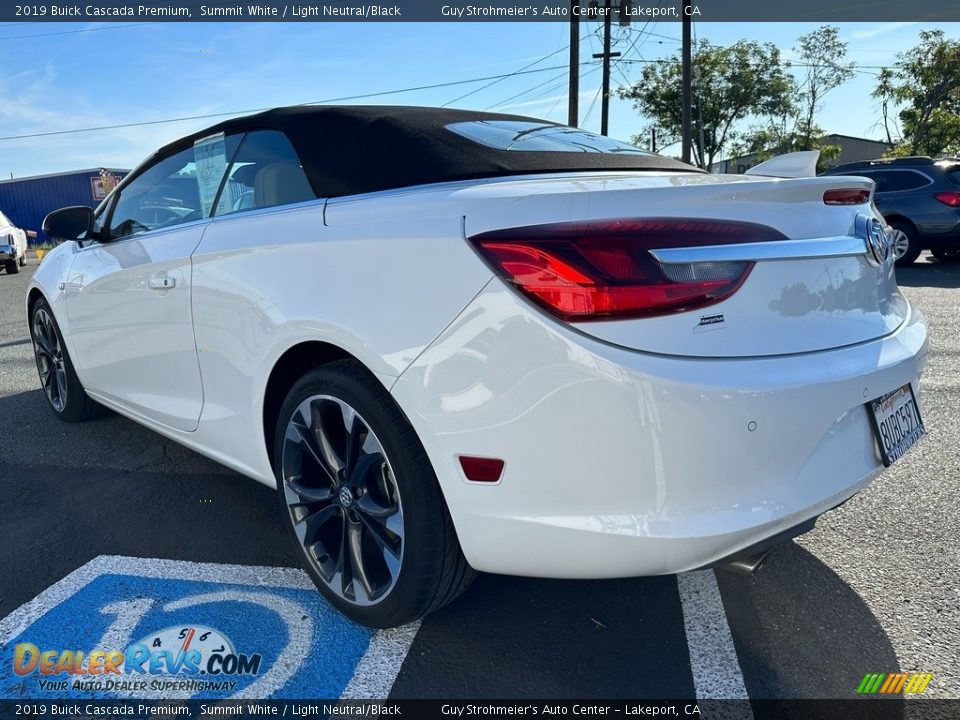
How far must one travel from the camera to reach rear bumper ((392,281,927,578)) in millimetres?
1625

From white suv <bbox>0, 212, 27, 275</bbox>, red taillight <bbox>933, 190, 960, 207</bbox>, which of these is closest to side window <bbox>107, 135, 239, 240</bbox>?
red taillight <bbox>933, 190, 960, 207</bbox>

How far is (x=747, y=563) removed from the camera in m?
1.84

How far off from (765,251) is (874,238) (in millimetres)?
544

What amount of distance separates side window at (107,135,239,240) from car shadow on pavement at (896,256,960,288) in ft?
29.3

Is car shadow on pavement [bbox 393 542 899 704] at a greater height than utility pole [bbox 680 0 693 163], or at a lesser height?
lesser

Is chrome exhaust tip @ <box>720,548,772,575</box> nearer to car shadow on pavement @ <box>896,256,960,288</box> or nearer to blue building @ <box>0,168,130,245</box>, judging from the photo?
car shadow on pavement @ <box>896,256,960,288</box>

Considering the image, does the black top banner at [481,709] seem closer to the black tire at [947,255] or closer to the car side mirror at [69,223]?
the car side mirror at [69,223]

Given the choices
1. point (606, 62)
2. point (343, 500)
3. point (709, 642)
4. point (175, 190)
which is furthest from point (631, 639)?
point (606, 62)

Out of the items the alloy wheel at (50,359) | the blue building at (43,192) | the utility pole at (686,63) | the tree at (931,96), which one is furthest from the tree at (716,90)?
the alloy wheel at (50,359)

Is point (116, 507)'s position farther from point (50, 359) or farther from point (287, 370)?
point (50, 359)

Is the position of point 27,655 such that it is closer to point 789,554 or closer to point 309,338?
point 309,338

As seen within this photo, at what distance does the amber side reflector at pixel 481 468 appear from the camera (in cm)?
175

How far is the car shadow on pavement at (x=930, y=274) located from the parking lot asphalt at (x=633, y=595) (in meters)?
6.78

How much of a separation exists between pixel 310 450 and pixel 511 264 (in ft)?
3.18
